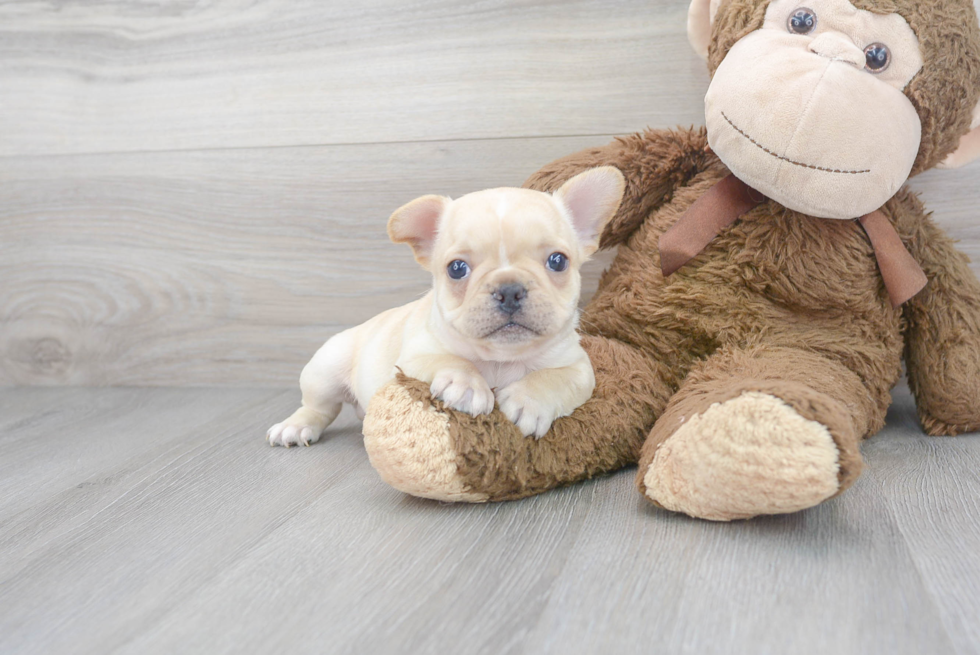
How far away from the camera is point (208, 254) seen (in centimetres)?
187

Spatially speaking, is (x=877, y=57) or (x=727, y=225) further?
(x=727, y=225)

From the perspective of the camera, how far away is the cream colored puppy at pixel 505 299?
1.04 meters

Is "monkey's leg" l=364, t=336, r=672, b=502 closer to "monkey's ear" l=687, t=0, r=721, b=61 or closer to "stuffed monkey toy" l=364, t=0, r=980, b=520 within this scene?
"stuffed monkey toy" l=364, t=0, r=980, b=520

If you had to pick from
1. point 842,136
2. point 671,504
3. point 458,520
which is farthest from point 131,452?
point 842,136

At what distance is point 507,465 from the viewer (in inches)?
40.4

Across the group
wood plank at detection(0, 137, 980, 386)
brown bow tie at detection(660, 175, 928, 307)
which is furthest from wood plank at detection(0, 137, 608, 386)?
brown bow tie at detection(660, 175, 928, 307)

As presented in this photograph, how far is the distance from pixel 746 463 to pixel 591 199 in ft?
1.66

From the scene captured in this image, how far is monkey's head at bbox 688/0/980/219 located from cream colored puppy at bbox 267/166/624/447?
8.6 inches

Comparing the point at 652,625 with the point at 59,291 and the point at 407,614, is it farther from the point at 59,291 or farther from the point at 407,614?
the point at 59,291

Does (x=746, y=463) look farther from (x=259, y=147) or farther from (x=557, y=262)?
(x=259, y=147)

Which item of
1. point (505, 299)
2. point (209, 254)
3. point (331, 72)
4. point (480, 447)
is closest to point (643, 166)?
point (505, 299)

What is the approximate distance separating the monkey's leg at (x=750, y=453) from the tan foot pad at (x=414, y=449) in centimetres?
25

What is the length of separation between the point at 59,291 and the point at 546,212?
1472 millimetres

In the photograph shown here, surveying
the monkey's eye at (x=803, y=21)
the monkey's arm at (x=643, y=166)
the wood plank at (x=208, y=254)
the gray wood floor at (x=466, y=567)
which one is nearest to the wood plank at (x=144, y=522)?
the gray wood floor at (x=466, y=567)
